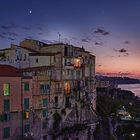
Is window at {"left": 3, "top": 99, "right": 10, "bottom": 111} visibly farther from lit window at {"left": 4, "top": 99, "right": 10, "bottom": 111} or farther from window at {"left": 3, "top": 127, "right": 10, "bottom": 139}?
window at {"left": 3, "top": 127, "right": 10, "bottom": 139}

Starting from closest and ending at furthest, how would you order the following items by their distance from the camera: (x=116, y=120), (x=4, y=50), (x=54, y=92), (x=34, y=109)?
(x=34, y=109) → (x=54, y=92) → (x=4, y=50) → (x=116, y=120)

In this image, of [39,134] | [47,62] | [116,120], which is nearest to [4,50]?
[47,62]

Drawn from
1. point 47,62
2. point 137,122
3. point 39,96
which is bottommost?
point 137,122

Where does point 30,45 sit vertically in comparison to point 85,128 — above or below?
above

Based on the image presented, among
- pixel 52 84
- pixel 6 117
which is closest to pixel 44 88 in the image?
pixel 52 84

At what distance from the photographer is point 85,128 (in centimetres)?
6362

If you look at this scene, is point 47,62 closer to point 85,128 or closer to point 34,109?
point 34,109

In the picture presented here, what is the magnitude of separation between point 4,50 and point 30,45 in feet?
15.3

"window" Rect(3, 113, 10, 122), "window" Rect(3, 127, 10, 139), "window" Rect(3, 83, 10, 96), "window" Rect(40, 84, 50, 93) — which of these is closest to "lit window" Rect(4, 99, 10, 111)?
"window" Rect(3, 113, 10, 122)

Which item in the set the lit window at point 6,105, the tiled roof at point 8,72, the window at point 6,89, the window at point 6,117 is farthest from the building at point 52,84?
the window at point 6,117

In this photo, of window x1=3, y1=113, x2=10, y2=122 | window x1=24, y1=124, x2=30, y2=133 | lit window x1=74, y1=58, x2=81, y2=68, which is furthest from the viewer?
lit window x1=74, y1=58, x2=81, y2=68

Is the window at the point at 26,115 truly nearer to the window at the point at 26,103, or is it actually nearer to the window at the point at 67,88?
the window at the point at 26,103

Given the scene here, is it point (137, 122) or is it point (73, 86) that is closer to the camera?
point (73, 86)

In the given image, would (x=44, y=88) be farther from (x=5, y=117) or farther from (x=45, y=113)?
(x=5, y=117)
